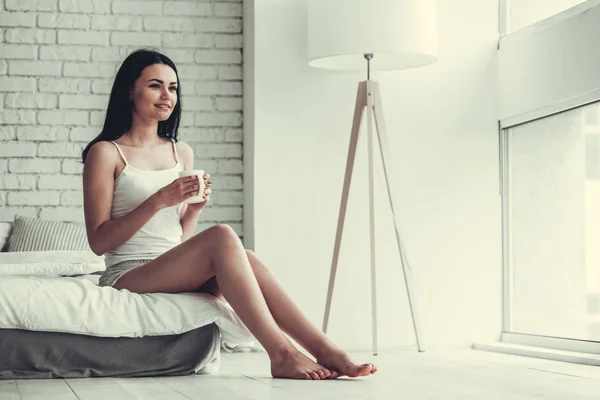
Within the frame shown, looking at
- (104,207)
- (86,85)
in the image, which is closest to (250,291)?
(104,207)

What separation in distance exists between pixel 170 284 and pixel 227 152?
6.98ft

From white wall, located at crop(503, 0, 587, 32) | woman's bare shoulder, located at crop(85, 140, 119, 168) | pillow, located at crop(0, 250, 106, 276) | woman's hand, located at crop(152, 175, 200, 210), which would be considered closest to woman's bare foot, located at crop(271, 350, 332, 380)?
woman's hand, located at crop(152, 175, 200, 210)

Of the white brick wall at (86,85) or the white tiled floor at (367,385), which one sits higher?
the white brick wall at (86,85)

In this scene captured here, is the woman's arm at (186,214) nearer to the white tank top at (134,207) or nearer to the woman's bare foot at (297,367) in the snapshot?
the white tank top at (134,207)

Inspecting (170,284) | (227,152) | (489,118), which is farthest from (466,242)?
(170,284)

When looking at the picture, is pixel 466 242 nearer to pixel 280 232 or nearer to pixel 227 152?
pixel 280 232

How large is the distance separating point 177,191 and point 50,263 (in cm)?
130

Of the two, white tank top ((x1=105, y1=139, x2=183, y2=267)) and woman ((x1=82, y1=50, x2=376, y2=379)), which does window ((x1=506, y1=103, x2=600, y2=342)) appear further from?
white tank top ((x1=105, y1=139, x2=183, y2=267))

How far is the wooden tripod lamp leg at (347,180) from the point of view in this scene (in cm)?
450

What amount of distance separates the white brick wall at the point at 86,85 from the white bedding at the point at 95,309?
199 centimetres

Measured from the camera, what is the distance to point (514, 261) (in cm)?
503

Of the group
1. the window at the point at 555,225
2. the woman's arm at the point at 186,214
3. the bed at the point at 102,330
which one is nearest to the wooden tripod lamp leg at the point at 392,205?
the window at the point at 555,225

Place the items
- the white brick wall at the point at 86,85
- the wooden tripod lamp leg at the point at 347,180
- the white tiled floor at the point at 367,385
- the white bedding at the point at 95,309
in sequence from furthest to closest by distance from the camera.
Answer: the white brick wall at the point at 86,85, the wooden tripod lamp leg at the point at 347,180, the white bedding at the point at 95,309, the white tiled floor at the point at 367,385

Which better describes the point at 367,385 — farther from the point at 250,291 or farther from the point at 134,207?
the point at 134,207
